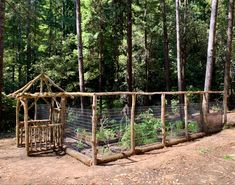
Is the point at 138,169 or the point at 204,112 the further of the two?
the point at 204,112

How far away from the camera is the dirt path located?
25.7ft

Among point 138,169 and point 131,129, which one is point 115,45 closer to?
point 131,129

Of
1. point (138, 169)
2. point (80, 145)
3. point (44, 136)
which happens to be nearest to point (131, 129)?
point (138, 169)

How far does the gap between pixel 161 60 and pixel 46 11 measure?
1401cm

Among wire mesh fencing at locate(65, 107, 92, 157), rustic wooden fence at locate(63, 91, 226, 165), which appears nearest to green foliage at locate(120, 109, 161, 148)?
rustic wooden fence at locate(63, 91, 226, 165)

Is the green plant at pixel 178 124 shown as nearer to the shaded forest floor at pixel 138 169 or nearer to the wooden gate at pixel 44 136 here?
the shaded forest floor at pixel 138 169

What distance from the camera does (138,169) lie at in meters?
8.47

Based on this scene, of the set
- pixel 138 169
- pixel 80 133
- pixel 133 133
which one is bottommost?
pixel 138 169

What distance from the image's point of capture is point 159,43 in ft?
95.1

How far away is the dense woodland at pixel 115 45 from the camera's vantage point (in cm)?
2223

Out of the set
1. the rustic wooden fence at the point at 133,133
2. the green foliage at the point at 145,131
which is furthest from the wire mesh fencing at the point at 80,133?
the green foliage at the point at 145,131

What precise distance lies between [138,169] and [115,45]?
16733 millimetres

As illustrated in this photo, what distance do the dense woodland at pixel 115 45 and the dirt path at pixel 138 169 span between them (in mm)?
8491

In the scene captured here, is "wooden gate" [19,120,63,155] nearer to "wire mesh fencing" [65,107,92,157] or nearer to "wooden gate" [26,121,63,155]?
"wooden gate" [26,121,63,155]
